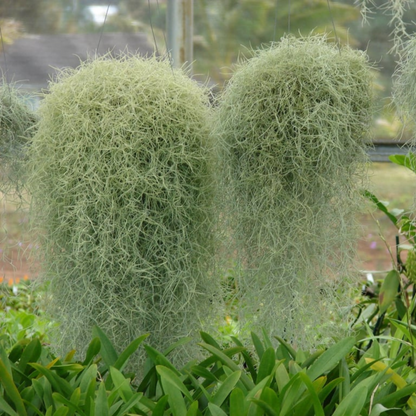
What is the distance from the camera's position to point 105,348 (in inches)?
43.1

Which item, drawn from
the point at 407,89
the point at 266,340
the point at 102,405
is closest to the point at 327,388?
the point at 266,340

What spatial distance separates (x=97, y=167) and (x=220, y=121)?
0.84ft

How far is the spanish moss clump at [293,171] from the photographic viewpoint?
1.07 meters

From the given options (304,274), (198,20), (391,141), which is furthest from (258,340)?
(198,20)

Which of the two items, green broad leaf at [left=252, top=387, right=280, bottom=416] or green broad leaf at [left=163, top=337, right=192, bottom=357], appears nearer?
green broad leaf at [left=252, top=387, right=280, bottom=416]

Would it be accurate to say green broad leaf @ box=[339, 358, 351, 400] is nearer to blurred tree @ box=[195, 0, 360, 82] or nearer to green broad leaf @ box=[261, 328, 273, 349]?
green broad leaf @ box=[261, 328, 273, 349]

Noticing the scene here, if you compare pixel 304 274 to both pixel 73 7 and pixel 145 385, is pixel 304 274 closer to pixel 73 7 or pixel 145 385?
pixel 145 385

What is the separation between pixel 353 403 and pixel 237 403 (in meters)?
0.20

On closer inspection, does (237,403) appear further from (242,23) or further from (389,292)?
(242,23)

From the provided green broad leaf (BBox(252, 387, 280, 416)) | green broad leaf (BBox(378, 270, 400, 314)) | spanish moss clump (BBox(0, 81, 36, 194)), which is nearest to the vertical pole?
spanish moss clump (BBox(0, 81, 36, 194))

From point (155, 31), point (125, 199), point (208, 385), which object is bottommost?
point (208, 385)

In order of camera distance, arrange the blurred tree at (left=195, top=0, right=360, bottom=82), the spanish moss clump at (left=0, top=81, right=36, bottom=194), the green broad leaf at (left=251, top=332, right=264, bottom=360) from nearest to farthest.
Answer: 1. the green broad leaf at (left=251, top=332, right=264, bottom=360)
2. the spanish moss clump at (left=0, top=81, right=36, bottom=194)
3. the blurred tree at (left=195, top=0, right=360, bottom=82)

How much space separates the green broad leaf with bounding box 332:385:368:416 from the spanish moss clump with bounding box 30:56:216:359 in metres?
0.36

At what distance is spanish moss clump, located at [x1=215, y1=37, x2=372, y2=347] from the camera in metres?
1.07
